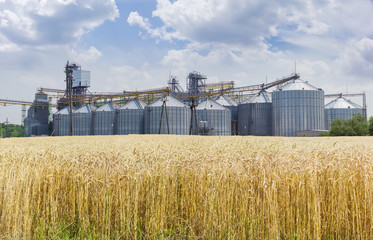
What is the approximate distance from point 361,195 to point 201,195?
292 centimetres

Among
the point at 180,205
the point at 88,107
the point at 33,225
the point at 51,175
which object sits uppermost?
the point at 88,107

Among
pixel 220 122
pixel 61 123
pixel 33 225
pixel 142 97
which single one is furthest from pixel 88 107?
pixel 33 225

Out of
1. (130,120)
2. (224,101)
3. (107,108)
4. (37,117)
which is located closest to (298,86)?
(224,101)

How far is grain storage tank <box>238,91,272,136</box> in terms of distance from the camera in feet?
216

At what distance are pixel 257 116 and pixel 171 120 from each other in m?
19.5

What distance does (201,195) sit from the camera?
5.53m

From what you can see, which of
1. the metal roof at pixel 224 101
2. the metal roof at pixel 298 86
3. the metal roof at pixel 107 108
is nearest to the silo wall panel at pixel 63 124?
the metal roof at pixel 107 108

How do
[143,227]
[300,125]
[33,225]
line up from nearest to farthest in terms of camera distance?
[143,227] < [33,225] < [300,125]

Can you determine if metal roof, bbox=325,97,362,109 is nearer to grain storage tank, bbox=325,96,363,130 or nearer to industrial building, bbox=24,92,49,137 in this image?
grain storage tank, bbox=325,96,363,130

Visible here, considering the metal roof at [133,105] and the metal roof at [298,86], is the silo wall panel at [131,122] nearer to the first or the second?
the metal roof at [133,105]

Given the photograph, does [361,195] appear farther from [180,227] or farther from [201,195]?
[180,227]

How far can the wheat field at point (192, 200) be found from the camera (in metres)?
5.29

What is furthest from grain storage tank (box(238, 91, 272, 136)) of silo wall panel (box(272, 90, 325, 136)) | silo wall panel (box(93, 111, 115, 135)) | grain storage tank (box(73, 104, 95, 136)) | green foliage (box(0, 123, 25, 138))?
green foliage (box(0, 123, 25, 138))

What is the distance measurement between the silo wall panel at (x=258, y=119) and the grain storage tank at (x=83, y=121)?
35.1m
